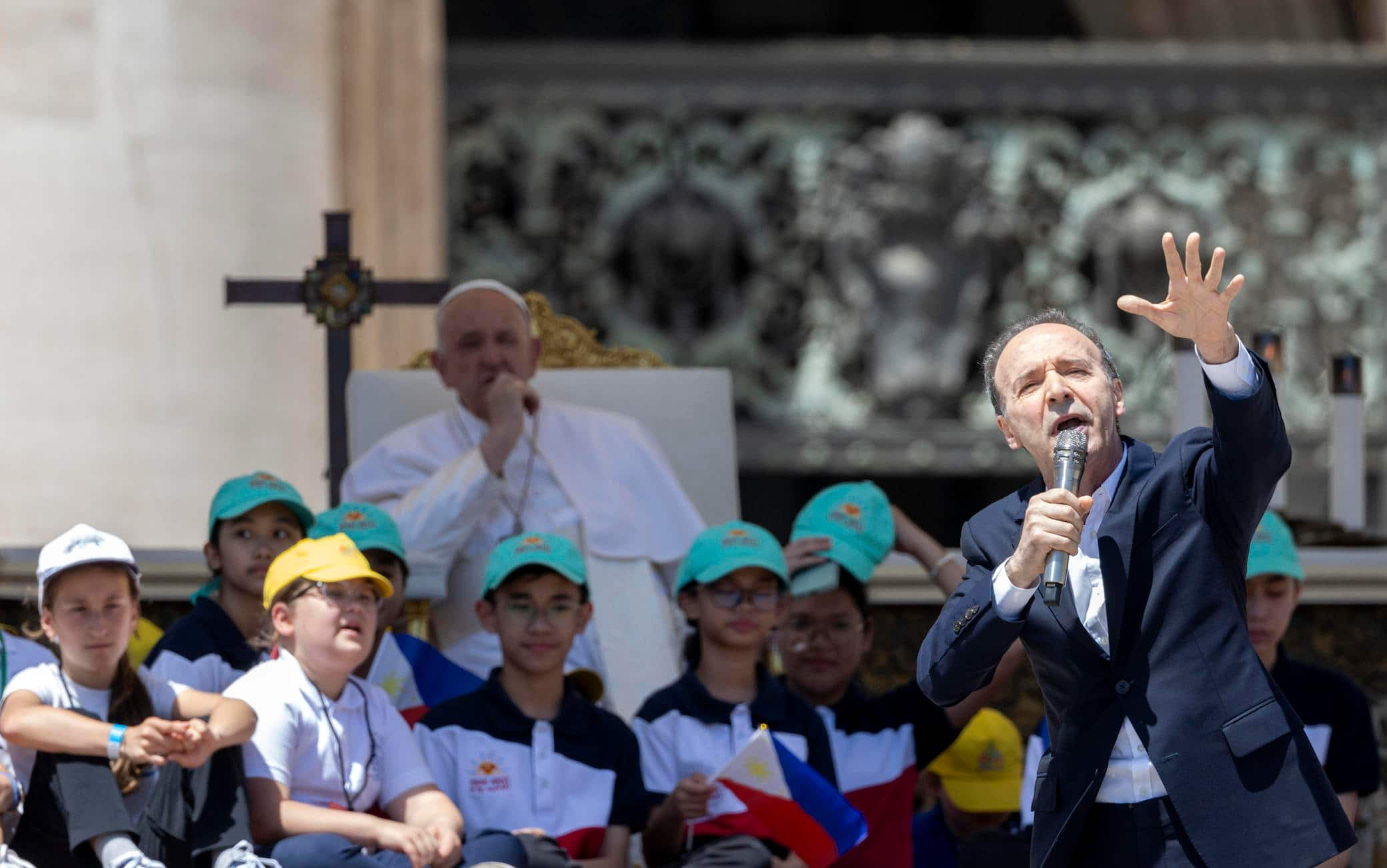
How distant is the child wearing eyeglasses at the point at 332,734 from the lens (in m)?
4.43

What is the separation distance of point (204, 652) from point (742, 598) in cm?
120

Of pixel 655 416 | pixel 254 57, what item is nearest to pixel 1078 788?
pixel 655 416

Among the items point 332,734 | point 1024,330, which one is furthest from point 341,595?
point 1024,330

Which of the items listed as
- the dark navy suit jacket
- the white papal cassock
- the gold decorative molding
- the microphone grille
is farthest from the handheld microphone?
the gold decorative molding

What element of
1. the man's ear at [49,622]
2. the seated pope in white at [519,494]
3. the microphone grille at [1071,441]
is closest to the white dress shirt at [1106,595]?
the microphone grille at [1071,441]

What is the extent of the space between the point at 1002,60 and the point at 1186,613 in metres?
8.80

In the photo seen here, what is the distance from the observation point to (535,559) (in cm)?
503

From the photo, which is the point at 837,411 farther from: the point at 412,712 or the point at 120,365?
the point at 412,712

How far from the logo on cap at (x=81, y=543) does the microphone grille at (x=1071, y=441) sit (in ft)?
6.93

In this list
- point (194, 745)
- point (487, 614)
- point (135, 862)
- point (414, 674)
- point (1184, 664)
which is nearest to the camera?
point (1184, 664)

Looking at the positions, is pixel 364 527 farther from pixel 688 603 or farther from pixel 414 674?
pixel 688 603

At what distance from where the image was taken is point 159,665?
16.2ft

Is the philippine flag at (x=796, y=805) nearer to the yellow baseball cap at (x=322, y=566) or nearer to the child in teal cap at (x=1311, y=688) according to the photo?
the yellow baseball cap at (x=322, y=566)

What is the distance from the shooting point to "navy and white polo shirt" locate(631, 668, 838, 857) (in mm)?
5031
